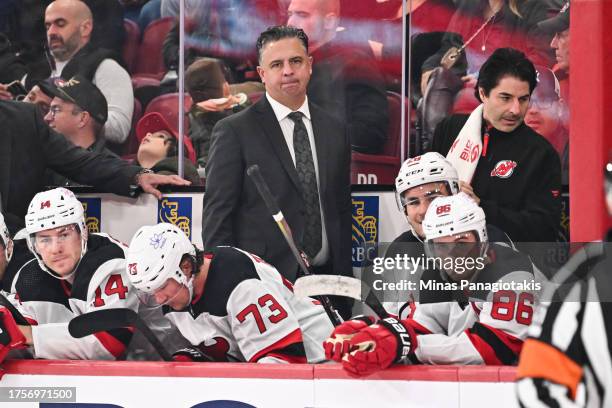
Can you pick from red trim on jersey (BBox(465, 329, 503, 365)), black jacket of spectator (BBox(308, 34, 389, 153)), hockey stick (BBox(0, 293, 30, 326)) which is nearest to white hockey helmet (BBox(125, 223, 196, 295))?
hockey stick (BBox(0, 293, 30, 326))

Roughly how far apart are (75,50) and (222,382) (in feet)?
7.94

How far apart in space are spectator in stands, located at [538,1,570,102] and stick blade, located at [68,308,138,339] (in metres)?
2.06

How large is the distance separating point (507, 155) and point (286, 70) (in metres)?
1.00

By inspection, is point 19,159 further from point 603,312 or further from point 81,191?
point 603,312

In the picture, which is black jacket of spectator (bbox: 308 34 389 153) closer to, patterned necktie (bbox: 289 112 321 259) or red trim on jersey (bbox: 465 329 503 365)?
patterned necktie (bbox: 289 112 321 259)

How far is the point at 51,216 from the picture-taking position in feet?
14.2

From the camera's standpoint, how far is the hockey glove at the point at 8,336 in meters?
3.77

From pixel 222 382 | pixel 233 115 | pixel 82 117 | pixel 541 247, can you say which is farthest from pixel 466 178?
pixel 82 117

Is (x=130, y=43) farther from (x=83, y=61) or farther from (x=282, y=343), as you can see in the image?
(x=282, y=343)

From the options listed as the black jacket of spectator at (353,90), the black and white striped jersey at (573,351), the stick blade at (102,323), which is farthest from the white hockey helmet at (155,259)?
the black and white striped jersey at (573,351)

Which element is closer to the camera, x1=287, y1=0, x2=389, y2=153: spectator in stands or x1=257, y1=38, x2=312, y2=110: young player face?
x1=257, y1=38, x2=312, y2=110: young player face

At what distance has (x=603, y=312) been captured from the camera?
2.33 meters

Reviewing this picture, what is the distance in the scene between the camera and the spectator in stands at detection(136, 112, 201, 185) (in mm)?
5121

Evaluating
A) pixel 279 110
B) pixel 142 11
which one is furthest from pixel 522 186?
pixel 142 11
